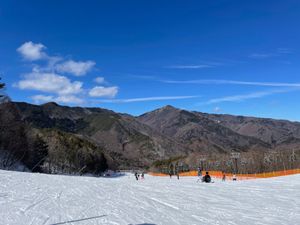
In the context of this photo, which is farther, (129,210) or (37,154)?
(37,154)

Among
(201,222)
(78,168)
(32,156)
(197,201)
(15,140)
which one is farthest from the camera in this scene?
(78,168)

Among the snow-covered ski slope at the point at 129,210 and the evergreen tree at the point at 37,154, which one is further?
the evergreen tree at the point at 37,154

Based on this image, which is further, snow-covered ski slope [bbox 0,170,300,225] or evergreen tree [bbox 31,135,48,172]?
evergreen tree [bbox 31,135,48,172]

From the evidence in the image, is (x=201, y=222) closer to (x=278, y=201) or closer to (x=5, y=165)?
(x=278, y=201)

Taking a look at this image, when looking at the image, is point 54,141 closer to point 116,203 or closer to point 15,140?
point 15,140

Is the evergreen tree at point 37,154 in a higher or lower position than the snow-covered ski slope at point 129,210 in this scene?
higher

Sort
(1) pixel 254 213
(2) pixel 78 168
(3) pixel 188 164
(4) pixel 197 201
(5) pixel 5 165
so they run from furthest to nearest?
(3) pixel 188 164, (2) pixel 78 168, (5) pixel 5 165, (4) pixel 197 201, (1) pixel 254 213

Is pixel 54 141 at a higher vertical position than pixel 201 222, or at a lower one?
higher

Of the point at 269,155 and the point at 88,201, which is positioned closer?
the point at 88,201

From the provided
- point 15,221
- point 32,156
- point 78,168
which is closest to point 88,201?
point 15,221

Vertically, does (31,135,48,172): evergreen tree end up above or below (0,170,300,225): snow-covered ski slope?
above

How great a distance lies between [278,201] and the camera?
21.8 meters

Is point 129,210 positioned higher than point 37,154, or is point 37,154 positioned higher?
point 37,154

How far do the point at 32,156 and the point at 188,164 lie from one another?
113378mm
